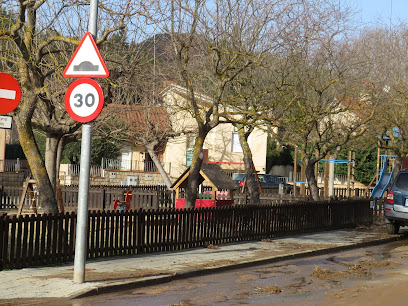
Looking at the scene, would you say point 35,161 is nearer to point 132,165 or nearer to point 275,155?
point 132,165

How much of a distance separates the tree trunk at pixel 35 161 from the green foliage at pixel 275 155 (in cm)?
4535

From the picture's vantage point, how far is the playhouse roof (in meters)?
20.3

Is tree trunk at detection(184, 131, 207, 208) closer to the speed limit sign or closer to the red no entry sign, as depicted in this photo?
the speed limit sign

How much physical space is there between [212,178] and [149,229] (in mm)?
7041

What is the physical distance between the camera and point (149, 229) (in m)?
13.6

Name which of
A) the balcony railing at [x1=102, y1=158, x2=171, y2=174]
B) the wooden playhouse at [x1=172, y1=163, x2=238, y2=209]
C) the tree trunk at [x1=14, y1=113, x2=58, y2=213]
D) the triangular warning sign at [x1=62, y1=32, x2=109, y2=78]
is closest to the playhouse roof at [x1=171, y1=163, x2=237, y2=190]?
the wooden playhouse at [x1=172, y1=163, x2=238, y2=209]

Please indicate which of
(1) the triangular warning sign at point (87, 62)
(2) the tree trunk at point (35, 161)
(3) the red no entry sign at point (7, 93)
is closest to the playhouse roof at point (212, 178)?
(2) the tree trunk at point (35, 161)

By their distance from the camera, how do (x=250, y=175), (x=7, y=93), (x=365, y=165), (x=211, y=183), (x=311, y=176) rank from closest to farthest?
(x=7, y=93) < (x=211, y=183) < (x=250, y=175) < (x=311, y=176) < (x=365, y=165)

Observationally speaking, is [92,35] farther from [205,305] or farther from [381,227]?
[381,227]

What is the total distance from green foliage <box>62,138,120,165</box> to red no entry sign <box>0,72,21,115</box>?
38.8m

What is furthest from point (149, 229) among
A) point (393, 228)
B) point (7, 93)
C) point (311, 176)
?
point (311, 176)

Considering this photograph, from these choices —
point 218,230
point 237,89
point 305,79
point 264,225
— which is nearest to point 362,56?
point 305,79

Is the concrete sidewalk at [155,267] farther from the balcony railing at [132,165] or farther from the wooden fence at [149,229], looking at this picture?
the balcony railing at [132,165]

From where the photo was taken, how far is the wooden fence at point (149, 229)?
35.9ft
